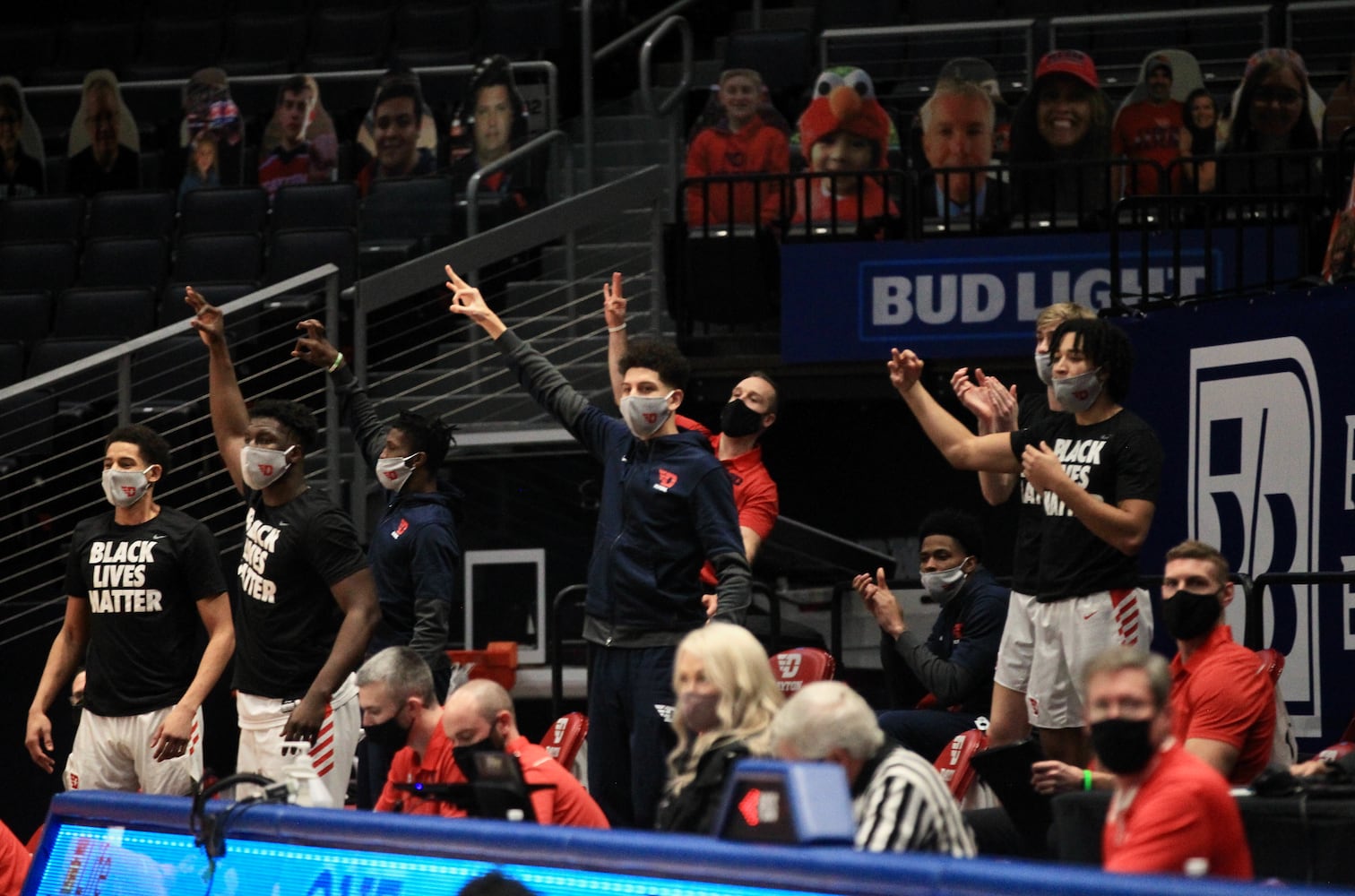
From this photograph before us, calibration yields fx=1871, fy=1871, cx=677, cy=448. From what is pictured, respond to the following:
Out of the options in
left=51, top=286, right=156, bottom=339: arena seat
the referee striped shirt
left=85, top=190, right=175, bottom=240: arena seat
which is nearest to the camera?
the referee striped shirt

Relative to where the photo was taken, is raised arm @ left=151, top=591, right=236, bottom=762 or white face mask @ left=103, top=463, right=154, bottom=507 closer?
raised arm @ left=151, top=591, right=236, bottom=762

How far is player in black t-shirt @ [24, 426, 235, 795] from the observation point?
6.16 m

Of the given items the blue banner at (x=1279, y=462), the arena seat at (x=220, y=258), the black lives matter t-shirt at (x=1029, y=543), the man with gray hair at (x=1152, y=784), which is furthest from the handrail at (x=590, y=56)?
the man with gray hair at (x=1152, y=784)

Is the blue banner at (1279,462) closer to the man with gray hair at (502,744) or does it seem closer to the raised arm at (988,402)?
the raised arm at (988,402)

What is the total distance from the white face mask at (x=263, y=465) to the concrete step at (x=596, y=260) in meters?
4.09

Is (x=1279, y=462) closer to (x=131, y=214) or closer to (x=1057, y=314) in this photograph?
(x=1057, y=314)

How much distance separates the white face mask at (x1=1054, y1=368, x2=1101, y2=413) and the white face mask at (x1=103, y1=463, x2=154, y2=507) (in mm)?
3008

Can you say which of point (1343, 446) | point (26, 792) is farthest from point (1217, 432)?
point (26, 792)

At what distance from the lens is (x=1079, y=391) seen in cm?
540

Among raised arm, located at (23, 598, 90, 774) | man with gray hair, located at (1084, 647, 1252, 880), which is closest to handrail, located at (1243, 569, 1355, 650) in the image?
man with gray hair, located at (1084, 647, 1252, 880)

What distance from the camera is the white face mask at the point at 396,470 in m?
6.52

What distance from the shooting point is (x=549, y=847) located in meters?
3.17

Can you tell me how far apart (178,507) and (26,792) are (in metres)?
1.43

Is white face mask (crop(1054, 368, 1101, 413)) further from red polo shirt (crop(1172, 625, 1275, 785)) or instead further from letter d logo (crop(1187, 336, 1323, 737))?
letter d logo (crop(1187, 336, 1323, 737))
